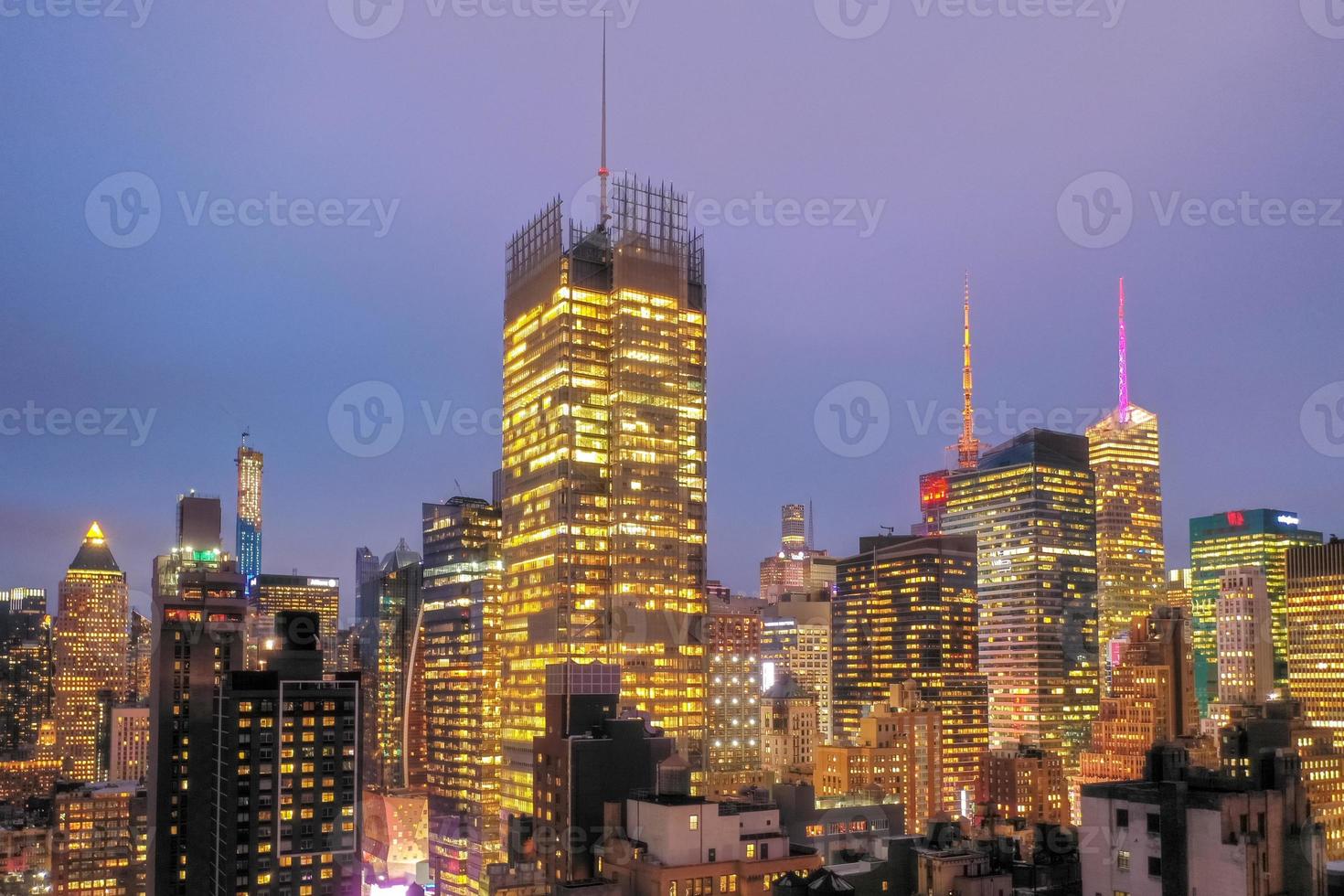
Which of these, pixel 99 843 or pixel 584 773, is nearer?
pixel 584 773

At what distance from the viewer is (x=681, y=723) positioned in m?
159

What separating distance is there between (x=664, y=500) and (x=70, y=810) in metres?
98.6

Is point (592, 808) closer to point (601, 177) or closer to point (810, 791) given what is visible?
point (810, 791)

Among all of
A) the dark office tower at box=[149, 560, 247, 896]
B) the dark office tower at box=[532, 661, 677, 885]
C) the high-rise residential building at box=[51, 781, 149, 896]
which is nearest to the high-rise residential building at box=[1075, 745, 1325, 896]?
the dark office tower at box=[532, 661, 677, 885]

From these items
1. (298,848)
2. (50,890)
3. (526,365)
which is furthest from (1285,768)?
(50,890)

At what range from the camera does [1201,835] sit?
170 ft

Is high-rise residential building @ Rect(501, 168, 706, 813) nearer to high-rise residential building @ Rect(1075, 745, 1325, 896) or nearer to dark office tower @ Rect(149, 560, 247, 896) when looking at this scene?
Result: dark office tower @ Rect(149, 560, 247, 896)

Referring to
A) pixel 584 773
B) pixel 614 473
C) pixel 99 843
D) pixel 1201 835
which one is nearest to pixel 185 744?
pixel 99 843

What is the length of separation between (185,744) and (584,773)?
262ft

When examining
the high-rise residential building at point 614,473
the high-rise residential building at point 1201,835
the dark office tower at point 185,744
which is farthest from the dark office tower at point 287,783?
the high-rise residential building at point 1201,835

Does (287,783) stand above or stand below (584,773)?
below

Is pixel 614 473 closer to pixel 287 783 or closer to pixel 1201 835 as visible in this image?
pixel 287 783

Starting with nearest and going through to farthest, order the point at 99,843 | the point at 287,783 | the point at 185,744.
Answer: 1. the point at 287,783
2. the point at 185,744
3. the point at 99,843

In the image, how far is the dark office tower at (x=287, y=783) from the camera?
11919 cm
